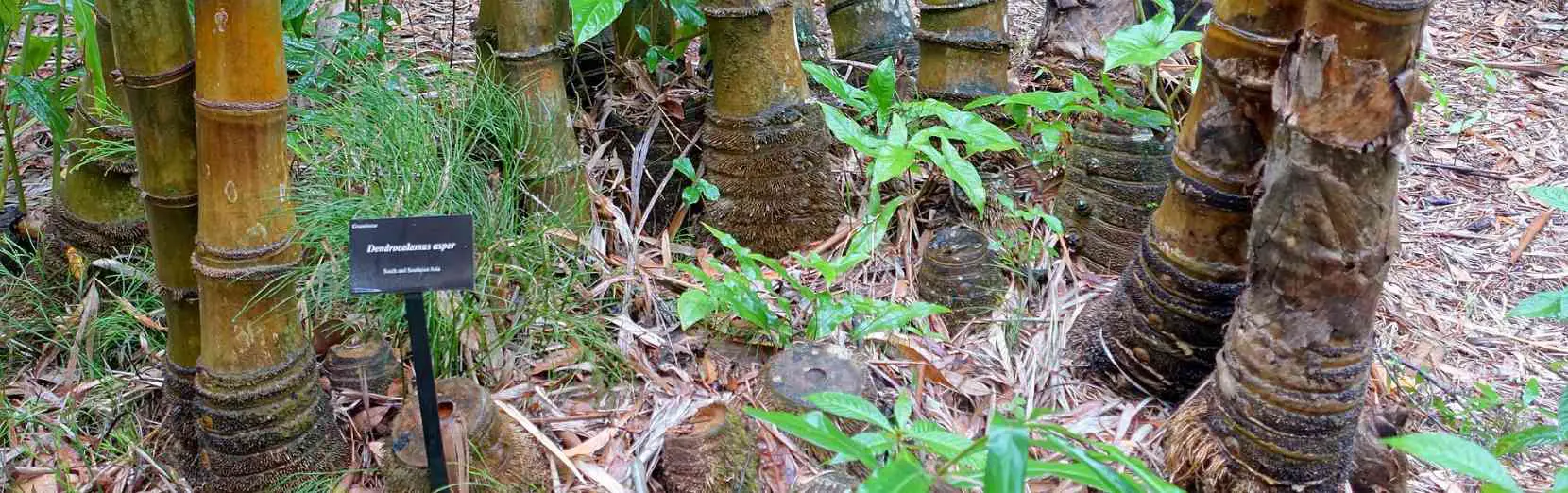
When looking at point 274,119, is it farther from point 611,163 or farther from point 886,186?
point 886,186

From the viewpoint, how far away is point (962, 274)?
2340 mm

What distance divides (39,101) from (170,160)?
62cm

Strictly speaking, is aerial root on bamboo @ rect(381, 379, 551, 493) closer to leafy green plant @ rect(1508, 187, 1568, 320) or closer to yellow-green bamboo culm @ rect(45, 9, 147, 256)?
yellow-green bamboo culm @ rect(45, 9, 147, 256)

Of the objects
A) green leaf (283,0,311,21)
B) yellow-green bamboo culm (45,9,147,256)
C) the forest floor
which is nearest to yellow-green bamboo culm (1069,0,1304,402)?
the forest floor

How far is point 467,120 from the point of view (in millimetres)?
2254

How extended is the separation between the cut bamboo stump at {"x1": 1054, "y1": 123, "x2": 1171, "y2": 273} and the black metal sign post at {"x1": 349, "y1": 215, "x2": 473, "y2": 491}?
1626 millimetres

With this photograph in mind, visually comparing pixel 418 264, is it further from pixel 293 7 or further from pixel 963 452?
pixel 293 7

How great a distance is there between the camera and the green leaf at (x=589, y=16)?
1.91 metres

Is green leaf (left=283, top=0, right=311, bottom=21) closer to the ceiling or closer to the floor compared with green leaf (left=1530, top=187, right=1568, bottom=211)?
closer to the ceiling

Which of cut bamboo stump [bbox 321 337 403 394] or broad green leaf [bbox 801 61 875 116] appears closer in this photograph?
cut bamboo stump [bbox 321 337 403 394]

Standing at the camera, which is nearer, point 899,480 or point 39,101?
point 899,480

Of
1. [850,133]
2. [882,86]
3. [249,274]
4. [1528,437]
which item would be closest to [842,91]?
[882,86]

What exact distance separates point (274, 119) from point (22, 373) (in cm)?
115

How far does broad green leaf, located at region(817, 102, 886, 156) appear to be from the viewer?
223cm
